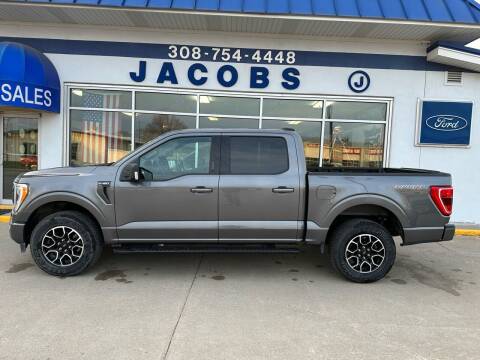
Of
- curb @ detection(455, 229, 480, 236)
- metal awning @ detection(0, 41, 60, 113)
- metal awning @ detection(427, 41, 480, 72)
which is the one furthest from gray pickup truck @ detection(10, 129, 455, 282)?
metal awning @ detection(427, 41, 480, 72)

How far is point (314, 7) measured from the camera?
8.31 metres

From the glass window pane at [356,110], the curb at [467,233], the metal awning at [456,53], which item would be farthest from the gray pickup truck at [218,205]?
the metal awning at [456,53]

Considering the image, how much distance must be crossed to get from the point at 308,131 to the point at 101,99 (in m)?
5.10

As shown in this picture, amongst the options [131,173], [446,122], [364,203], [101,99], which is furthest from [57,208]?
[446,122]

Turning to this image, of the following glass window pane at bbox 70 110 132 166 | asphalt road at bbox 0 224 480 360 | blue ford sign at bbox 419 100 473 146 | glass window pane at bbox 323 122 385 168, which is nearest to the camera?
asphalt road at bbox 0 224 480 360

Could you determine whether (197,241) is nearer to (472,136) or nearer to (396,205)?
(396,205)

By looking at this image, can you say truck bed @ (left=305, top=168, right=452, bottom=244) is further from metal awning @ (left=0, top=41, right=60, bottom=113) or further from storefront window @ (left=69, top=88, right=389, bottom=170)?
metal awning @ (left=0, top=41, right=60, bottom=113)

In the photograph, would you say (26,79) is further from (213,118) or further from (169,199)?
(169,199)

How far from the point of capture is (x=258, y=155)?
5.13m

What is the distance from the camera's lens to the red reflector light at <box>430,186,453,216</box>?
5.01 metres

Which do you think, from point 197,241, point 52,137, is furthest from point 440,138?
point 52,137

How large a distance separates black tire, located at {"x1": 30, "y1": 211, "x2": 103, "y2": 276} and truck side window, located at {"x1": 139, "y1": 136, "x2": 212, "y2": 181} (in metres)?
1.04

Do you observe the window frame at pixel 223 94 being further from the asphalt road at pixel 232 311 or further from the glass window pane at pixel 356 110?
the asphalt road at pixel 232 311

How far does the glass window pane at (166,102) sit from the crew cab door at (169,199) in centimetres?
473
